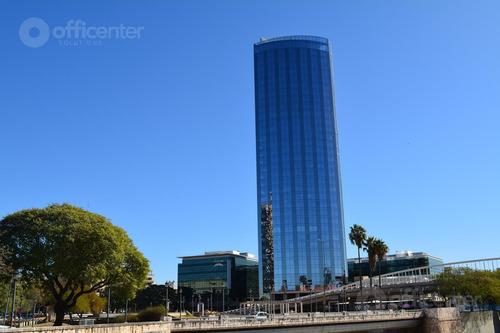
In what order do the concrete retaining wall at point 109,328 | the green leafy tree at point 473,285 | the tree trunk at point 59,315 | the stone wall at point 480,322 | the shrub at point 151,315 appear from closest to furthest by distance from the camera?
the concrete retaining wall at point 109,328 → the tree trunk at point 59,315 → the shrub at point 151,315 → the stone wall at point 480,322 → the green leafy tree at point 473,285

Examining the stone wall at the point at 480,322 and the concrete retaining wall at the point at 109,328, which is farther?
the stone wall at the point at 480,322

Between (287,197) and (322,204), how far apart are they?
13.2 meters

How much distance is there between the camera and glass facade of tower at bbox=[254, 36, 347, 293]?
6698 inches

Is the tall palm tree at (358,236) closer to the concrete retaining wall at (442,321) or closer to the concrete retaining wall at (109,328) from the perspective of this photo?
the concrete retaining wall at (442,321)

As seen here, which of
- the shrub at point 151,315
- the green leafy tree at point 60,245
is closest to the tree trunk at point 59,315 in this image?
the green leafy tree at point 60,245

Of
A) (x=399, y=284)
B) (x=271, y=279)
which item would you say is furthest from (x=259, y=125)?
(x=399, y=284)

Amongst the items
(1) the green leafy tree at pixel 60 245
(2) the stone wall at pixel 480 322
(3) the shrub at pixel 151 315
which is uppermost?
(1) the green leafy tree at pixel 60 245

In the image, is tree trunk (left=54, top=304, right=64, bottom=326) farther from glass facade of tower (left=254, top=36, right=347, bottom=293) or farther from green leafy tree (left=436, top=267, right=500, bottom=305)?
glass facade of tower (left=254, top=36, right=347, bottom=293)

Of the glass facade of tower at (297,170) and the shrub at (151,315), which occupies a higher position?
the glass facade of tower at (297,170)

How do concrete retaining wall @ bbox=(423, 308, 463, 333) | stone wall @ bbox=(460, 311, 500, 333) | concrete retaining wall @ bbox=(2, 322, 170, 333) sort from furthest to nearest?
stone wall @ bbox=(460, 311, 500, 333), concrete retaining wall @ bbox=(423, 308, 463, 333), concrete retaining wall @ bbox=(2, 322, 170, 333)

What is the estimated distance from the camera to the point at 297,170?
17438 cm

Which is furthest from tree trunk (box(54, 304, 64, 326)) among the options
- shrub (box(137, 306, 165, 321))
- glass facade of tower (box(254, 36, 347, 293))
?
glass facade of tower (box(254, 36, 347, 293))

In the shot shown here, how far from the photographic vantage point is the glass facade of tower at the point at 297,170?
170125 millimetres

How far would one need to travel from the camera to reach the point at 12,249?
178ft
